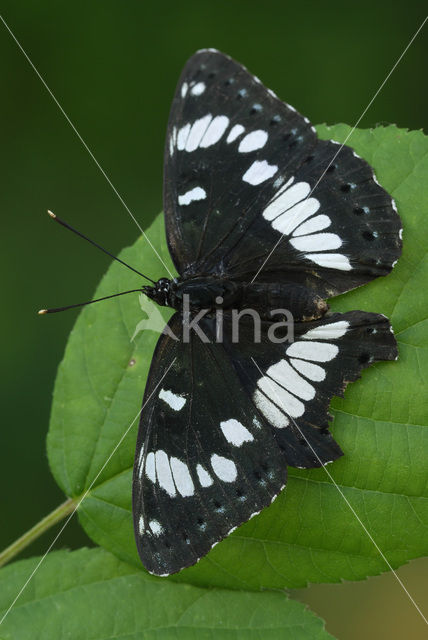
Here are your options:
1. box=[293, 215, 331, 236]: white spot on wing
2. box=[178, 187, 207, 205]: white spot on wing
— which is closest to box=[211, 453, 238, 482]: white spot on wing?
box=[293, 215, 331, 236]: white spot on wing

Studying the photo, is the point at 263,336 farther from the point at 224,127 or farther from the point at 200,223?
the point at 224,127

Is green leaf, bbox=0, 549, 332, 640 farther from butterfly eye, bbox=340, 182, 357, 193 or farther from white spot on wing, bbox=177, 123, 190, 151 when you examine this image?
white spot on wing, bbox=177, 123, 190, 151

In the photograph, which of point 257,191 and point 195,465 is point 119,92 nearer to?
point 257,191

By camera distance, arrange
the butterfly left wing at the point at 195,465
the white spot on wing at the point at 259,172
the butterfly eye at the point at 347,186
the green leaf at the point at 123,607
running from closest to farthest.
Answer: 1. the butterfly left wing at the point at 195,465
2. the green leaf at the point at 123,607
3. the butterfly eye at the point at 347,186
4. the white spot on wing at the point at 259,172

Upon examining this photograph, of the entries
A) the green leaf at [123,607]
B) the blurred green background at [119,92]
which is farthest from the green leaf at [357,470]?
the blurred green background at [119,92]

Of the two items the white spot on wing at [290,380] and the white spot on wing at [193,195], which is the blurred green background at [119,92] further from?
the white spot on wing at [290,380]
